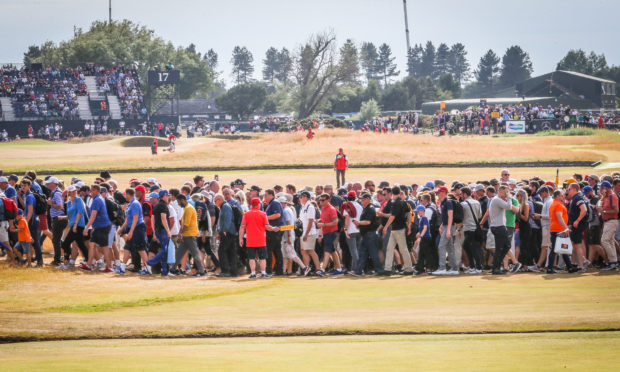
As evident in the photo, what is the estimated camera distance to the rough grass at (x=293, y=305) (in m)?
11.8

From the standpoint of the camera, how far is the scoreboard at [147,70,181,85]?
89625mm

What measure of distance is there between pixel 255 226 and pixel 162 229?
2.24 m

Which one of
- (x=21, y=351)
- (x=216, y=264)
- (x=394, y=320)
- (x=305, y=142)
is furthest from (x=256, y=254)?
(x=305, y=142)

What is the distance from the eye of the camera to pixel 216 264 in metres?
18.3

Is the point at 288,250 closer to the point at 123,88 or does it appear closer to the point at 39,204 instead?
the point at 39,204

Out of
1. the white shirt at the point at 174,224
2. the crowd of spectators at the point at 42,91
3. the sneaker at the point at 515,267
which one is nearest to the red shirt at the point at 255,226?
the white shirt at the point at 174,224

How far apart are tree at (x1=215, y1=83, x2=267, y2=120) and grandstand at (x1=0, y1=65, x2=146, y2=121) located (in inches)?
919

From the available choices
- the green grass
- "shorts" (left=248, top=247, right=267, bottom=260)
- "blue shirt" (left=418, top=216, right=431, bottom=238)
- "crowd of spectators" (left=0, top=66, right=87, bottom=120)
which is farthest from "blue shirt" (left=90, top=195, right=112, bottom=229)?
"crowd of spectators" (left=0, top=66, right=87, bottom=120)

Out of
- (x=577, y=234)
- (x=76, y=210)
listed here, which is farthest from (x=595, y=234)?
(x=76, y=210)

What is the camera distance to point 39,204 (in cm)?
1878

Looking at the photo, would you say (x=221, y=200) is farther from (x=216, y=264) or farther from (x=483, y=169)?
(x=483, y=169)

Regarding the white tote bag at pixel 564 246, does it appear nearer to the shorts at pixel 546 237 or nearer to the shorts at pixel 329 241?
the shorts at pixel 546 237

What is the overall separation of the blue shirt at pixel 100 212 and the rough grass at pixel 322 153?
29.2m

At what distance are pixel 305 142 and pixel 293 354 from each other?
161 feet
